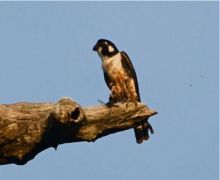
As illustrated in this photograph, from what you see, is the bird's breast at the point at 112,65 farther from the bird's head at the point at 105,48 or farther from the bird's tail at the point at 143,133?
the bird's tail at the point at 143,133

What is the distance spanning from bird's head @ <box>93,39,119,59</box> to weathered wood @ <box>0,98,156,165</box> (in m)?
3.57

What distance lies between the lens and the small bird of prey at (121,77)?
28.2 feet

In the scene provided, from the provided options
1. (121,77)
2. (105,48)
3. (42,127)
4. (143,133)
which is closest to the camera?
(42,127)

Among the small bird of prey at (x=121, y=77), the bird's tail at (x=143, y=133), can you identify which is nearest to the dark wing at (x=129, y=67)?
the small bird of prey at (x=121, y=77)

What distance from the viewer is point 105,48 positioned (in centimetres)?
939

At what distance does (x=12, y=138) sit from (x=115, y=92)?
3.33m

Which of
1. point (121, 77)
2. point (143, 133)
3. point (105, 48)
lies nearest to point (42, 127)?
point (143, 133)

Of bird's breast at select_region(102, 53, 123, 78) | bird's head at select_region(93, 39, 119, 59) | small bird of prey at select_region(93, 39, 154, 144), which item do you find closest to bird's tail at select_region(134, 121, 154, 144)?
small bird of prey at select_region(93, 39, 154, 144)

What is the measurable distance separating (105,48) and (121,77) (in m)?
0.70

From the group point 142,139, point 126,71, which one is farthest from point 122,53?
point 142,139

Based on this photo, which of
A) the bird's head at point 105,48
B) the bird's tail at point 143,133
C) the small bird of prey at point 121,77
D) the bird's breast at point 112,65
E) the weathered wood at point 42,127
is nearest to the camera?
the weathered wood at point 42,127

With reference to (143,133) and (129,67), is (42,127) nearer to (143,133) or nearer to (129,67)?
(143,133)

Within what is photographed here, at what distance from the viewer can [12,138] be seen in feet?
18.2

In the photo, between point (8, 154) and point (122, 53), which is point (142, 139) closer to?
point (122, 53)
